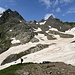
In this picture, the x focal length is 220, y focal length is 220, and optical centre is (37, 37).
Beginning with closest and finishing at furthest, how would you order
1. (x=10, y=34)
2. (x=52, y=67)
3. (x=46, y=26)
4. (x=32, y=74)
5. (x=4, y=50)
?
1. (x=32, y=74)
2. (x=52, y=67)
3. (x=4, y=50)
4. (x=10, y=34)
5. (x=46, y=26)

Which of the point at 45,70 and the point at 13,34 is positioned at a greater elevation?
the point at 13,34

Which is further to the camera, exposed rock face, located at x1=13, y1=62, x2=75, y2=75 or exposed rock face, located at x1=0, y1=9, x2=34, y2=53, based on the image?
exposed rock face, located at x1=0, y1=9, x2=34, y2=53

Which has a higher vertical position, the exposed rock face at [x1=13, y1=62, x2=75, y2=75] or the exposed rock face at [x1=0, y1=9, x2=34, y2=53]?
the exposed rock face at [x1=0, y1=9, x2=34, y2=53]

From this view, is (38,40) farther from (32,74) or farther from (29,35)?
(32,74)

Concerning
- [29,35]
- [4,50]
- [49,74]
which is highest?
[29,35]

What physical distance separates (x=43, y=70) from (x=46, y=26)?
489 ft

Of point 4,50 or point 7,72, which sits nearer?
point 7,72

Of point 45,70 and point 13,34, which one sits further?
point 13,34

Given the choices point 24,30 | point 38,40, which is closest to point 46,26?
point 24,30

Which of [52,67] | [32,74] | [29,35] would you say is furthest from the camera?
[29,35]

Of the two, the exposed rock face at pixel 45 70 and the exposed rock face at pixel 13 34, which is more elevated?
the exposed rock face at pixel 13 34

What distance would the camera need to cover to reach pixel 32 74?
1689 inches

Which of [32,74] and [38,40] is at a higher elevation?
[38,40]

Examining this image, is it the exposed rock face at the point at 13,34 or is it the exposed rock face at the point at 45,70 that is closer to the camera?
the exposed rock face at the point at 45,70
